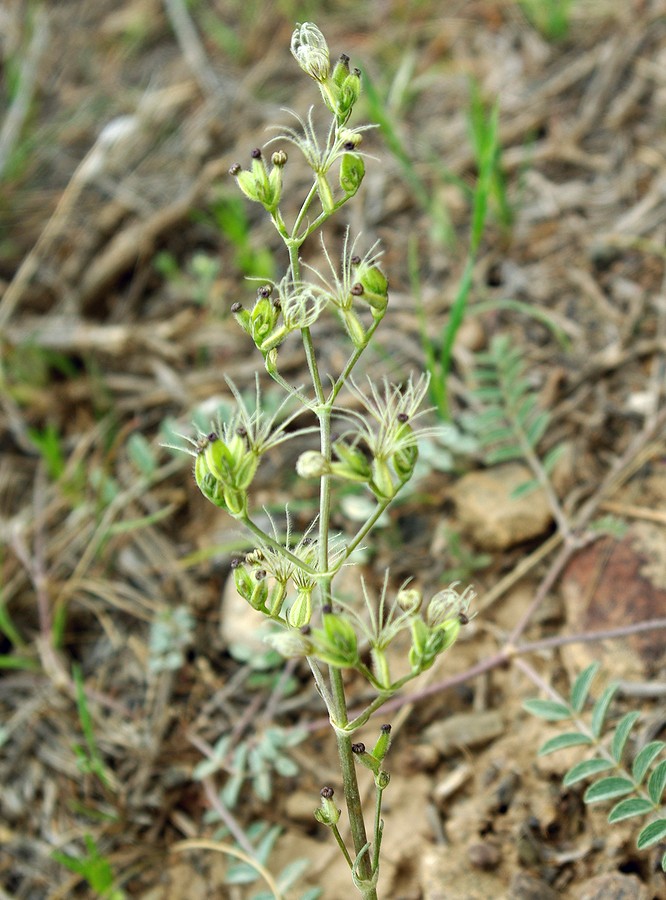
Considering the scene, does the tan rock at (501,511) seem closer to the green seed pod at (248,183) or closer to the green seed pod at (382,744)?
the green seed pod at (382,744)

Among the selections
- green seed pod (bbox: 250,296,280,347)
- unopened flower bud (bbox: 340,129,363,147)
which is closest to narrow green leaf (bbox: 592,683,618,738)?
green seed pod (bbox: 250,296,280,347)

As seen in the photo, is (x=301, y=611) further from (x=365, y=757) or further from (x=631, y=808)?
(x=631, y=808)

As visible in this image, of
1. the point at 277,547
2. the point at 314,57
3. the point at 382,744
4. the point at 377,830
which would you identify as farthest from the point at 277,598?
the point at 314,57

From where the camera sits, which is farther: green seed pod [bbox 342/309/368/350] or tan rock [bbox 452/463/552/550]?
tan rock [bbox 452/463/552/550]

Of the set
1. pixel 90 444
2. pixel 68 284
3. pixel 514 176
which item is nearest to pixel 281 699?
pixel 90 444

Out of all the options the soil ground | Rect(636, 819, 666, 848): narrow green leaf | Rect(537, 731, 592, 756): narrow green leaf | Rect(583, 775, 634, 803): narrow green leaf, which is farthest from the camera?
the soil ground

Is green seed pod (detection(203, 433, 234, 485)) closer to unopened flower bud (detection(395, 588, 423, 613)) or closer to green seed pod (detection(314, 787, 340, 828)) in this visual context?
unopened flower bud (detection(395, 588, 423, 613))

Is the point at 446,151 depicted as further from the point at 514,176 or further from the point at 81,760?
the point at 81,760
